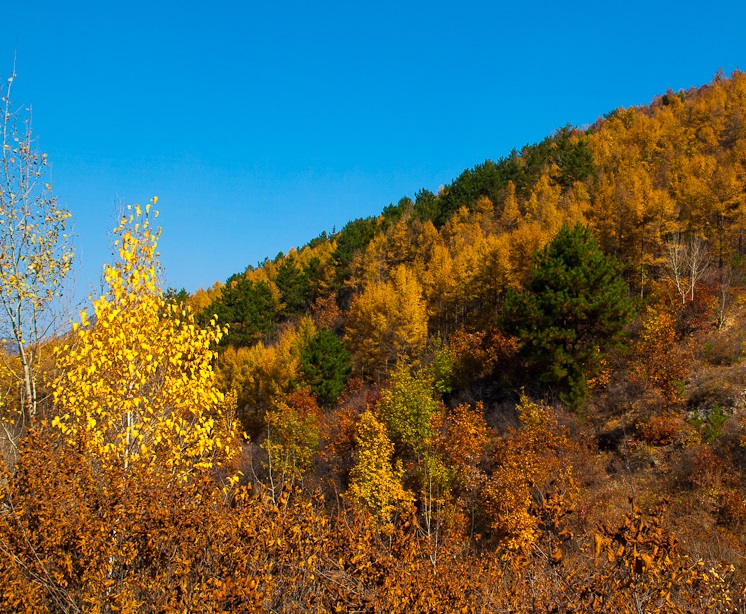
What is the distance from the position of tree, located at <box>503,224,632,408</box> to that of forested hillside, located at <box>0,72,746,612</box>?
14cm

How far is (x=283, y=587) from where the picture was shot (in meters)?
3.85

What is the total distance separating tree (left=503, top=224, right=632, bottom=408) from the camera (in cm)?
2264

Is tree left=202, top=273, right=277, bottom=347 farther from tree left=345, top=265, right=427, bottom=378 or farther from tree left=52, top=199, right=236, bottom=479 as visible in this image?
tree left=52, top=199, right=236, bottom=479

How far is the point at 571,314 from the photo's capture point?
2294 cm

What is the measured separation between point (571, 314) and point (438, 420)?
7.93 metres

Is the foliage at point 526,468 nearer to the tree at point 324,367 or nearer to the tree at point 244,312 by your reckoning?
the tree at point 324,367

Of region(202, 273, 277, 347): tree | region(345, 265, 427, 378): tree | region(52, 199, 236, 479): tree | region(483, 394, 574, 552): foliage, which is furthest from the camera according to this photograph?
region(202, 273, 277, 347): tree

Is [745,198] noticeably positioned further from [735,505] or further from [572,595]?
[572,595]

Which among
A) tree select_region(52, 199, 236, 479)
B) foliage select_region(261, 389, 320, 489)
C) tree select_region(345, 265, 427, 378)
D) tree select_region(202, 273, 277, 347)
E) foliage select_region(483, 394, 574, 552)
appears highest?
tree select_region(202, 273, 277, 347)

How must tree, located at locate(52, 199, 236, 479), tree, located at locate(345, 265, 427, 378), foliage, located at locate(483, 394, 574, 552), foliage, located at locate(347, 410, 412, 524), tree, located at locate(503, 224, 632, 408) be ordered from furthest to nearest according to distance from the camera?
tree, located at locate(345, 265, 427, 378) → tree, located at locate(503, 224, 632, 408) → foliage, located at locate(347, 410, 412, 524) → foliage, located at locate(483, 394, 574, 552) → tree, located at locate(52, 199, 236, 479)

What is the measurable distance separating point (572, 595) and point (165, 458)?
3889mm

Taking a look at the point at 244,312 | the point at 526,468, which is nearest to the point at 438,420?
the point at 526,468

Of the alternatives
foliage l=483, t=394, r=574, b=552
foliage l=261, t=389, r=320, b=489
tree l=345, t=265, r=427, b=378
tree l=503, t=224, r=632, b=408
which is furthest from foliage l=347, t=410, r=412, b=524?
tree l=345, t=265, r=427, b=378

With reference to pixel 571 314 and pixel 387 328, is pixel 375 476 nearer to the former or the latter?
pixel 571 314
